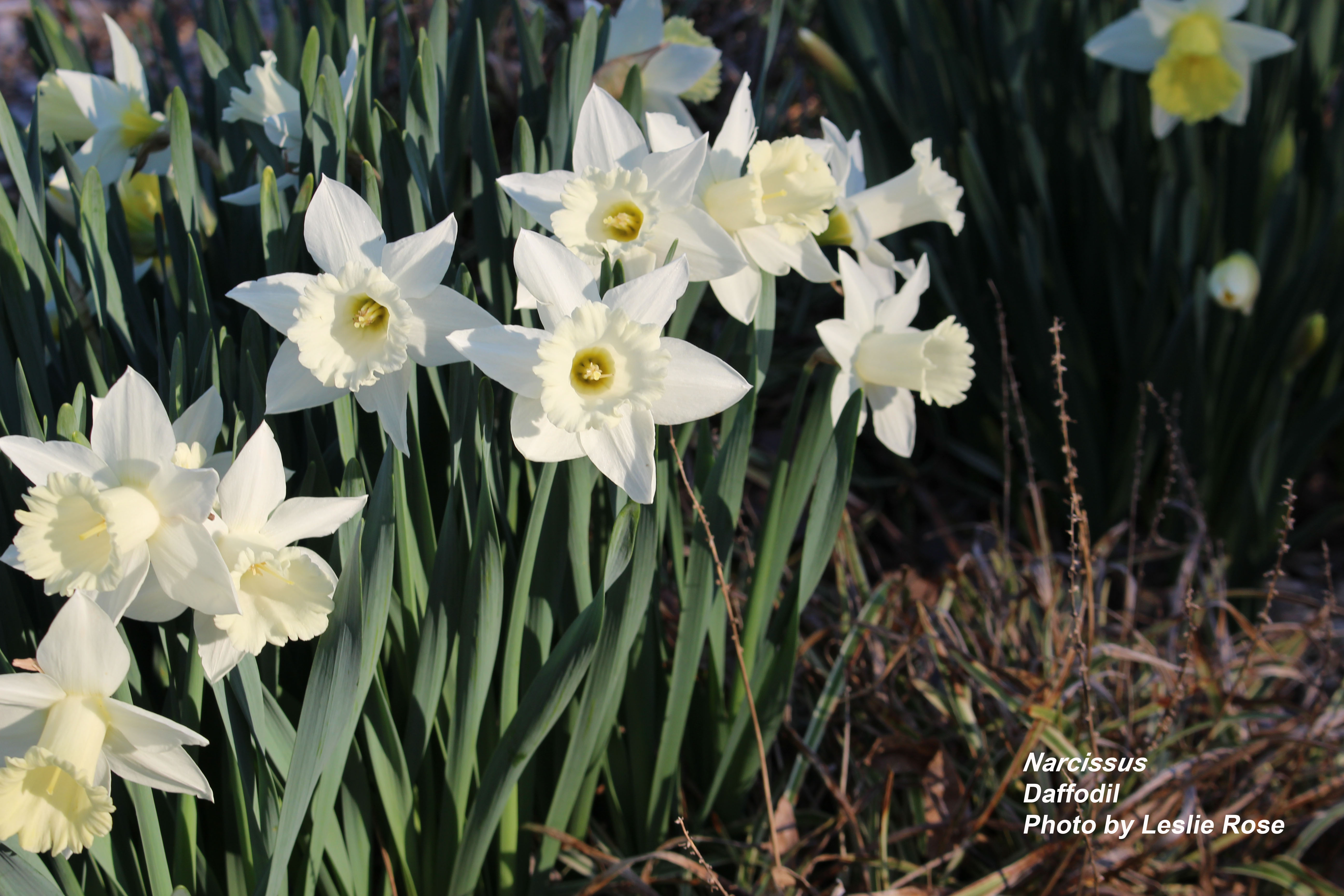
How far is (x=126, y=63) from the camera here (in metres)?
1.32

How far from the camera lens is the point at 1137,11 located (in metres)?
1.77

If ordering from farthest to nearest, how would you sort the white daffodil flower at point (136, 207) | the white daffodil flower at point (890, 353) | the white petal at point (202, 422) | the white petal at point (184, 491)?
the white daffodil flower at point (136, 207) < the white daffodil flower at point (890, 353) < the white petal at point (202, 422) < the white petal at point (184, 491)

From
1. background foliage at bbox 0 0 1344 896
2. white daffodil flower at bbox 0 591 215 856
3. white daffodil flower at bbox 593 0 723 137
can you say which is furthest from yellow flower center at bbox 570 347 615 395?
white daffodil flower at bbox 593 0 723 137

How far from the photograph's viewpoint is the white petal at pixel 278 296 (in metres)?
0.85

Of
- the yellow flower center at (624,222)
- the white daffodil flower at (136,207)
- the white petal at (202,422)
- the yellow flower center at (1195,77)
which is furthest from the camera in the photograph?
the yellow flower center at (1195,77)

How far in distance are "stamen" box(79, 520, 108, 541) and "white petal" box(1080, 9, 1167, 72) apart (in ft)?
6.14

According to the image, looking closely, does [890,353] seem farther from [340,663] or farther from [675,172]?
[340,663]

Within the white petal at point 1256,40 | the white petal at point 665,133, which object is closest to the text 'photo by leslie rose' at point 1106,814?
the white petal at point 665,133

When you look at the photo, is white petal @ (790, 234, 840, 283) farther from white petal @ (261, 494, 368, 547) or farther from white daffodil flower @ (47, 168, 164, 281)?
white daffodil flower @ (47, 168, 164, 281)

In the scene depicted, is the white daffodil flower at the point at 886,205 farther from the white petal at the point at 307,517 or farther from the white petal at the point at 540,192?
the white petal at the point at 307,517

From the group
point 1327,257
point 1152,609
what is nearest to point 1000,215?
point 1327,257

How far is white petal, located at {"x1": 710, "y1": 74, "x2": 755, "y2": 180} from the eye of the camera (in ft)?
3.25

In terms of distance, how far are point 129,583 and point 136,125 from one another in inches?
33.7

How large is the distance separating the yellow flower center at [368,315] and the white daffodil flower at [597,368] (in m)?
0.11
